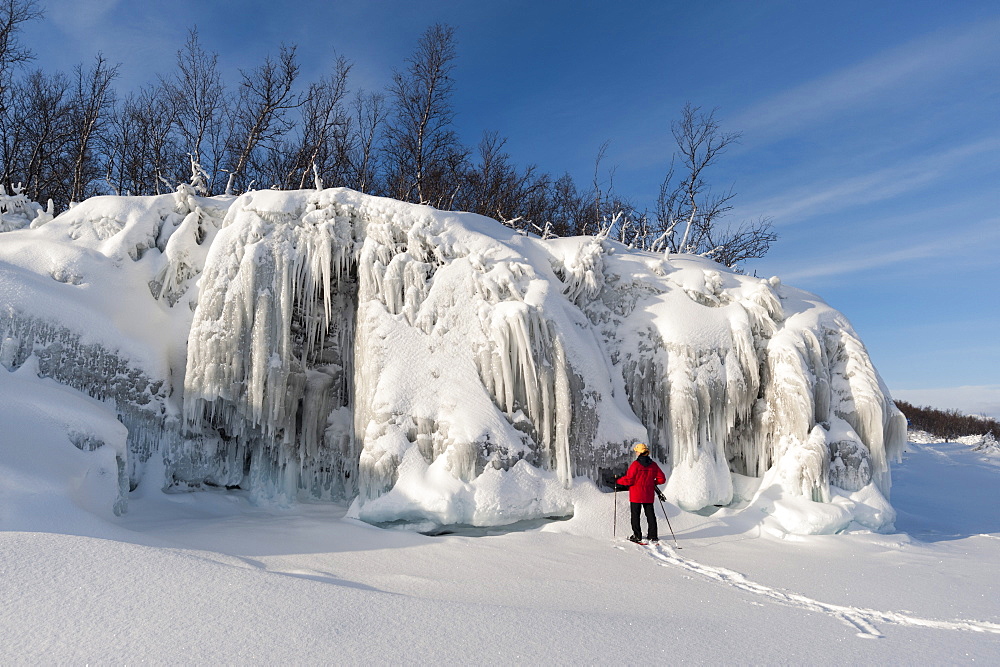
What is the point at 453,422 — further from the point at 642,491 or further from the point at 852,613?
the point at 852,613

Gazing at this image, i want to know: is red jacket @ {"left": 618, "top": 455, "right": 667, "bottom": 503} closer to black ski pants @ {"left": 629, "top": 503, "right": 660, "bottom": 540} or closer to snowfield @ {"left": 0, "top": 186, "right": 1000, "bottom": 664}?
black ski pants @ {"left": 629, "top": 503, "right": 660, "bottom": 540}

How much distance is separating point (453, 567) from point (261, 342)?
3676 millimetres

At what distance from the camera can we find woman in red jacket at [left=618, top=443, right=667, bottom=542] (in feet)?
19.7

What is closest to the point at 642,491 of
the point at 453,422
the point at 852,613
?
the point at 453,422

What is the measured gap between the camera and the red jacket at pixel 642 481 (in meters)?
6.09

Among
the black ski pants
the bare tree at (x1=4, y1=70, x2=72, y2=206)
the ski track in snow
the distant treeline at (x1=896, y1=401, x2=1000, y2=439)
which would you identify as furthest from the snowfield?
the distant treeline at (x1=896, y1=401, x2=1000, y2=439)

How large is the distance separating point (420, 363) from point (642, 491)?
289cm

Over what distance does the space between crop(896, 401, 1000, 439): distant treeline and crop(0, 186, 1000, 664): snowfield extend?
38.3 metres

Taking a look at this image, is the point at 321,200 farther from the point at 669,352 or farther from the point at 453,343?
the point at 669,352

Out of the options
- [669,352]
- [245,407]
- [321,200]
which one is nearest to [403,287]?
[321,200]

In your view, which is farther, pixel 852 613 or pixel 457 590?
pixel 852 613

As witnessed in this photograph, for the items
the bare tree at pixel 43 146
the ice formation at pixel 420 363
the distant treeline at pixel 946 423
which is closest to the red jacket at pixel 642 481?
the ice formation at pixel 420 363

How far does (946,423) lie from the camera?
41.7 m

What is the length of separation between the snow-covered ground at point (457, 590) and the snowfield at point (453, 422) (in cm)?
5
